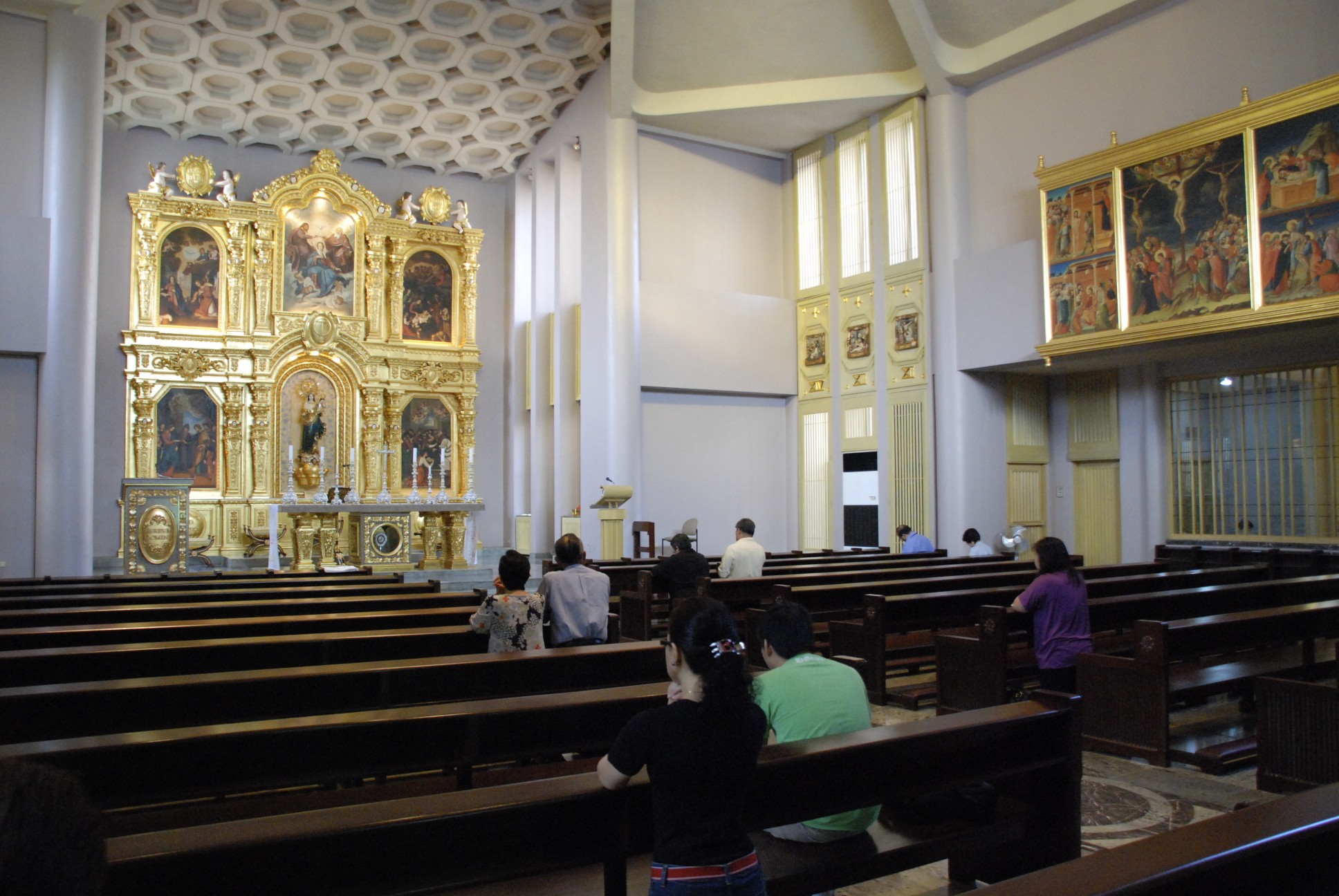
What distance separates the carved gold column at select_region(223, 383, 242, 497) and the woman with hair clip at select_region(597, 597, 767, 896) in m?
17.0

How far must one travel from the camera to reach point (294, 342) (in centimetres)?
1788

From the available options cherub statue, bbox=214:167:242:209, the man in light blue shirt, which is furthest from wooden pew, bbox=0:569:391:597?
cherub statue, bbox=214:167:242:209

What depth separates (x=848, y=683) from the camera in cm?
268

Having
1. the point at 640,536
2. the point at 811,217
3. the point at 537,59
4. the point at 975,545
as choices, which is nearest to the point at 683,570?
the point at 975,545

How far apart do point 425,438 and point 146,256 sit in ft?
19.8

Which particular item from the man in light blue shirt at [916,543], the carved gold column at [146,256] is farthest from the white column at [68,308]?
the man in light blue shirt at [916,543]

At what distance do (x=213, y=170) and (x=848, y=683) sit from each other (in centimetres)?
1880

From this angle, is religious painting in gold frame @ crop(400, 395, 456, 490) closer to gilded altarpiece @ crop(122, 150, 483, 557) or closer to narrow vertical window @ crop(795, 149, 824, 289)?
gilded altarpiece @ crop(122, 150, 483, 557)

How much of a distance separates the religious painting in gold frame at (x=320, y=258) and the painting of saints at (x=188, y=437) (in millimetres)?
2449

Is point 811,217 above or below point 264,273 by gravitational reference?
above

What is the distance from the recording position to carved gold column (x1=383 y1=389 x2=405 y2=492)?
1855 centimetres

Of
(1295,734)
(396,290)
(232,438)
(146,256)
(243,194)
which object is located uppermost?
(243,194)

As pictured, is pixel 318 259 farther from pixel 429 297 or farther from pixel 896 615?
pixel 896 615

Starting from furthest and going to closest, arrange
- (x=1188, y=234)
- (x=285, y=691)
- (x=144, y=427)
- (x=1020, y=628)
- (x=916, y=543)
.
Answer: (x=144, y=427), (x=916, y=543), (x=1188, y=234), (x=1020, y=628), (x=285, y=691)
